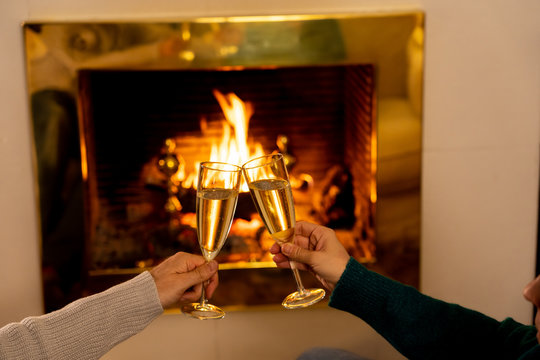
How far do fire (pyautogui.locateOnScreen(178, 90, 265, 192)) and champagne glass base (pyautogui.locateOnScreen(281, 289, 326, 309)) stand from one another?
835 mm

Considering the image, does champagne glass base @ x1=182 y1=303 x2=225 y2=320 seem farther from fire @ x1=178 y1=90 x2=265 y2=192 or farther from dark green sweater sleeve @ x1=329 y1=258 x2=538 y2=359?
fire @ x1=178 y1=90 x2=265 y2=192

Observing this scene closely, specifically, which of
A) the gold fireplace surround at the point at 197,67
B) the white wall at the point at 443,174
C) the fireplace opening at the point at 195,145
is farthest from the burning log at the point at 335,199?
the white wall at the point at 443,174

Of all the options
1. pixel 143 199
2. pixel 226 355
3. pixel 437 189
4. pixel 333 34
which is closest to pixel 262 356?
pixel 226 355

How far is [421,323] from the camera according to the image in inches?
46.4

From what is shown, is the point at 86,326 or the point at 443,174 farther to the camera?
the point at 443,174

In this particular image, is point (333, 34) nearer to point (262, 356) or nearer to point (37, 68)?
point (37, 68)

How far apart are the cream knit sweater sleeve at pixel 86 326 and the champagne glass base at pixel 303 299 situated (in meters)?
0.29

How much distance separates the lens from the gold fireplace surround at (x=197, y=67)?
1738 millimetres

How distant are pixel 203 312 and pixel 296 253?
0.23 meters

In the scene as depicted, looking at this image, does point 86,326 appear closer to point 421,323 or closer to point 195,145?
point 421,323

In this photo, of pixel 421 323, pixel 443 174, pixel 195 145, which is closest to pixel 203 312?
pixel 421 323

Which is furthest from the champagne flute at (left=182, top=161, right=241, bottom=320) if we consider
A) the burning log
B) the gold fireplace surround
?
the burning log

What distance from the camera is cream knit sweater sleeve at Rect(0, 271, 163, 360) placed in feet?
3.55

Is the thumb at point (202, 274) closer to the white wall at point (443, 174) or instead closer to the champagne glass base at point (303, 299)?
the champagne glass base at point (303, 299)
